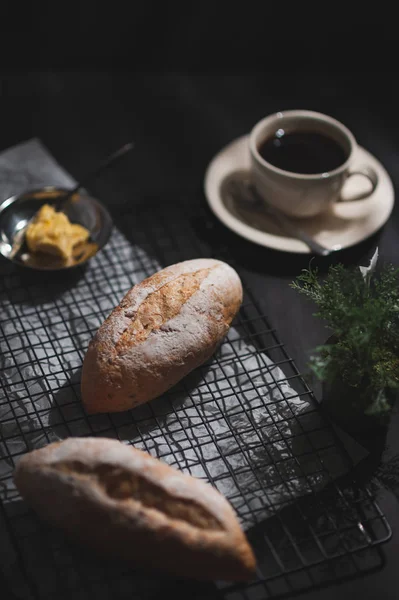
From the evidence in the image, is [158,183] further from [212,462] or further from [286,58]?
[212,462]

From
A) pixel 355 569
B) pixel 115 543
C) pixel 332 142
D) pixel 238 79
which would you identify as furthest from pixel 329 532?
pixel 238 79

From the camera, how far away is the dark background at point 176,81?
7.02 feet

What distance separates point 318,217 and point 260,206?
0.16 meters

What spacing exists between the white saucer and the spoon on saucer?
2 cm

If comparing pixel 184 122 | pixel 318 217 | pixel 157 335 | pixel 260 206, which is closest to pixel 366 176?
pixel 318 217

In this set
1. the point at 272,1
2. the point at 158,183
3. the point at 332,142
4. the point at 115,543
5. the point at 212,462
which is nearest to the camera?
the point at 115,543

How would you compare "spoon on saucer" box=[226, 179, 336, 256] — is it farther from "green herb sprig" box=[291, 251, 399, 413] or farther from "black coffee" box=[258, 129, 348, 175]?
"green herb sprig" box=[291, 251, 399, 413]

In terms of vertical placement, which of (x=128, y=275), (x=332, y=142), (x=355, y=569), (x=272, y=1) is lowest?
(x=355, y=569)

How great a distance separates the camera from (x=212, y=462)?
4.49 ft

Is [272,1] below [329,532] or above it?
above

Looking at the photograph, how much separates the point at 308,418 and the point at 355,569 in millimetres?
323

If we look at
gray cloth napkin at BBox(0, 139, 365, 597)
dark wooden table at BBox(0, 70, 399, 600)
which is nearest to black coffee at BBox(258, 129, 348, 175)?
dark wooden table at BBox(0, 70, 399, 600)

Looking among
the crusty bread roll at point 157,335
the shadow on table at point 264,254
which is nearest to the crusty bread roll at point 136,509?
the crusty bread roll at point 157,335

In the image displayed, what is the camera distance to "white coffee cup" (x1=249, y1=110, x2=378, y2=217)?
1.76 metres
